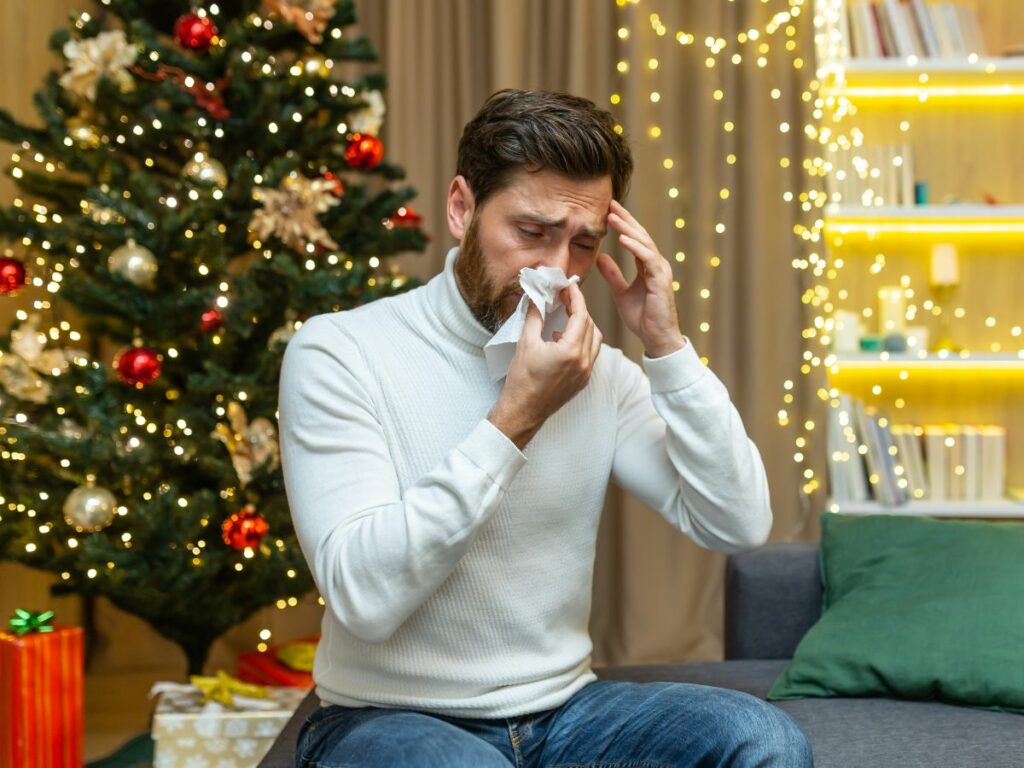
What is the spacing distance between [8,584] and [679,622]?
1.98 metres

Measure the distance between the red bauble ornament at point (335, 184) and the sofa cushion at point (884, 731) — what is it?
1216 mm

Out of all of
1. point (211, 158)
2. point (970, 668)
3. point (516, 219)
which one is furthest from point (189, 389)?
point (970, 668)

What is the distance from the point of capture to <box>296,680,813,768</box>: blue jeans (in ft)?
4.60

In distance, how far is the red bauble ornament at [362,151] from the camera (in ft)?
9.47

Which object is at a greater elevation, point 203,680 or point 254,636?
point 203,680

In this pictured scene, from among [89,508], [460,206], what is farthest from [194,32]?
[460,206]

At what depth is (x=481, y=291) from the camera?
5.43ft

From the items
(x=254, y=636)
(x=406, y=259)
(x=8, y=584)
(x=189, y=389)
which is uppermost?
(x=406, y=259)

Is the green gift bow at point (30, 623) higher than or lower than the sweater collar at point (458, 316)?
lower

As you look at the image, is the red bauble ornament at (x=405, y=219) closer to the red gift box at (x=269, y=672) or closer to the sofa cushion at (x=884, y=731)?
the red gift box at (x=269, y=672)

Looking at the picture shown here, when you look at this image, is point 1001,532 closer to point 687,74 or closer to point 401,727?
point 401,727

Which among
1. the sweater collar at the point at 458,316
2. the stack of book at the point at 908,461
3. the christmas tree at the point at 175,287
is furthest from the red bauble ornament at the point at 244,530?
the stack of book at the point at 908,461

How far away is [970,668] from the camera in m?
2.01

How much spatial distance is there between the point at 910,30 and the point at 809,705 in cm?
229
